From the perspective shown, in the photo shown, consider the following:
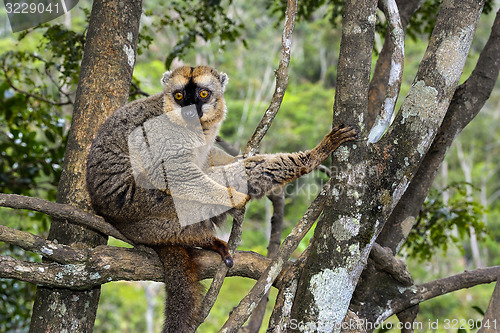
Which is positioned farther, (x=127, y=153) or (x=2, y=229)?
(x=127, y=153)

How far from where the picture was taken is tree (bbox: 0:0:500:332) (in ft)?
9.86

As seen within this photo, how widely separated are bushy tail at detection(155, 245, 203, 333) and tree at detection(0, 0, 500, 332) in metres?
0.10

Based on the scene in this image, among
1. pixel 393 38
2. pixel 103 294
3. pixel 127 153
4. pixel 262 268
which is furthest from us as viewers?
pixel 103 294

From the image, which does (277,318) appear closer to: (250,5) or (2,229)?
(2,229)

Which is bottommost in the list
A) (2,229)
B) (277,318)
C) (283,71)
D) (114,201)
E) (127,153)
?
A: (277,318)

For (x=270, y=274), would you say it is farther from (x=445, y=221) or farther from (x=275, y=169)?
(x=445, y=221)

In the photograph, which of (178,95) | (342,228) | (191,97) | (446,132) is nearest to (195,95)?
(191,97)

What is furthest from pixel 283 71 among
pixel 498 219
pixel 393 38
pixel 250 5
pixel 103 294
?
pixel 498 219

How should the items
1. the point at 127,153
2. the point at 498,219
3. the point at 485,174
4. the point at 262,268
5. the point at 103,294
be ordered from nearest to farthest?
the point at 262,268 → the point at 127,153 → the point at 103,294 → the point at 498,219 → the point at 485,174

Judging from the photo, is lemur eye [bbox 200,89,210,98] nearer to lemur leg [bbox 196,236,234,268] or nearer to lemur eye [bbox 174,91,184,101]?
lemur eye [bbox 174,91,184,101]

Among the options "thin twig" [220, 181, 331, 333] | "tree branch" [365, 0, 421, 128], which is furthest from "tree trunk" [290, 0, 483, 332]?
"tree branch" [365, 0, 421, 128]

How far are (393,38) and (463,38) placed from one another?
45 centimetres

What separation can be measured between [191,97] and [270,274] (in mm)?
1791

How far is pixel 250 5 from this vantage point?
70.4 feet
